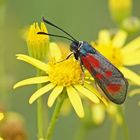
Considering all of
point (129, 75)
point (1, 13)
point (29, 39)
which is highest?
point (1, 13)

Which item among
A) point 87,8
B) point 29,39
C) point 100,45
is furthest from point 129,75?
point 87,8

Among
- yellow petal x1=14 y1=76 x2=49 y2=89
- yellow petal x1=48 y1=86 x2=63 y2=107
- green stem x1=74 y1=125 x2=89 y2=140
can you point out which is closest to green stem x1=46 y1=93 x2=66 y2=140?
yellow petal x1=48 y1=86 x2=63 y2=107

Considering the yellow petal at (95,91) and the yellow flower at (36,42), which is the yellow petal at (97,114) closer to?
the yellow petal at (95,91)

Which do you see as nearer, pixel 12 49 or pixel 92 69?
pixel 92 69

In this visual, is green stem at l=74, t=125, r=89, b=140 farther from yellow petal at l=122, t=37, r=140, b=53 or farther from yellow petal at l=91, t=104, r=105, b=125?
yellow petal at l=122, t=37, r=140, b=53

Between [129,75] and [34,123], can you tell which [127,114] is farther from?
[129,75]

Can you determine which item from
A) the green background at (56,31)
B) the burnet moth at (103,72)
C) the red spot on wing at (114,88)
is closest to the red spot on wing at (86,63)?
the burnet moth at (103,72)

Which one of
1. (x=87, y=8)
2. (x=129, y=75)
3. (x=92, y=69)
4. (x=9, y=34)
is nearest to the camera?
(x=92, y=69)
